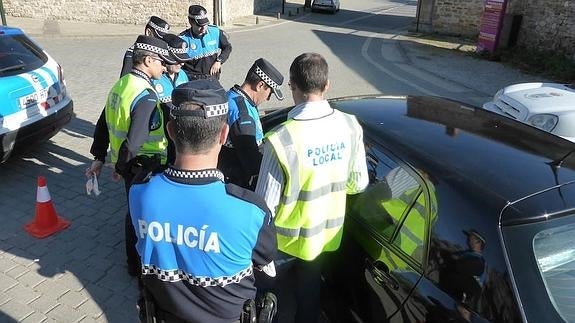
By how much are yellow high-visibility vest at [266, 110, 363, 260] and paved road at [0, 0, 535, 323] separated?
1608 millimetres

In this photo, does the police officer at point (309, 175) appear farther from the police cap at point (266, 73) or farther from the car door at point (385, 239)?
the police cap at point (266, 73)

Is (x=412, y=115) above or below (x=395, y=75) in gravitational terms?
above

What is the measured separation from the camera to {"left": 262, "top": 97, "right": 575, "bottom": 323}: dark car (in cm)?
199

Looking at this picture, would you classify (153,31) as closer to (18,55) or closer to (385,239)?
(18,55)

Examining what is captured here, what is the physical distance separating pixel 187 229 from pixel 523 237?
1.42m

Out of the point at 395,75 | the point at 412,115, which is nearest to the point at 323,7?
the point at 395,75

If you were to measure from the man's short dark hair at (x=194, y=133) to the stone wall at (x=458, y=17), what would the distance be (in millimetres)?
19648

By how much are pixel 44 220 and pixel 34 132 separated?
4.39 feet

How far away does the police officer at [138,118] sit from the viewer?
339 cm

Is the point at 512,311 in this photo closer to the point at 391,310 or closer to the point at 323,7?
the point at 391,310

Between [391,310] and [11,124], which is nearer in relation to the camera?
[391,310]

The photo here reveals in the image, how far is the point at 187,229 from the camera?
6.16 feet

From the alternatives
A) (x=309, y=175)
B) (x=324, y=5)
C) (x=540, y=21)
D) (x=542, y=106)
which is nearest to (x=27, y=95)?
(x=309, y=175)

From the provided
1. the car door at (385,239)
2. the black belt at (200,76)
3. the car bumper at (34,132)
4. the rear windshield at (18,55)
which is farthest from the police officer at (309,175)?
the rear windshield at (18,55)
